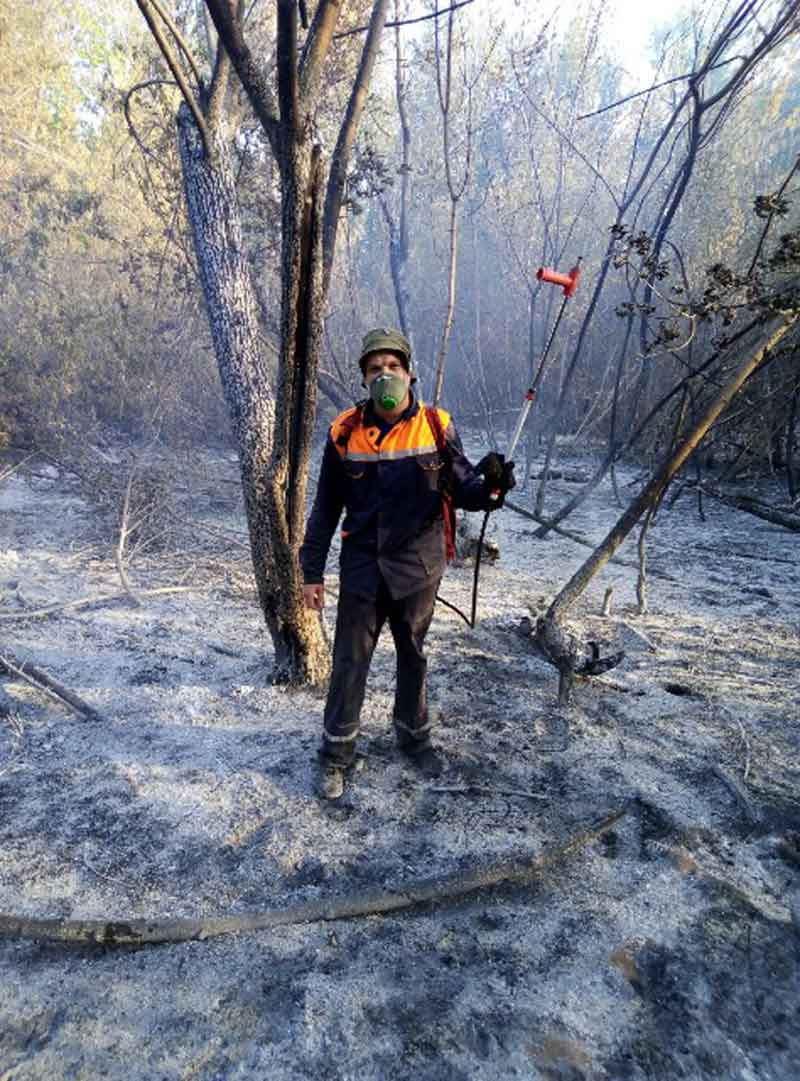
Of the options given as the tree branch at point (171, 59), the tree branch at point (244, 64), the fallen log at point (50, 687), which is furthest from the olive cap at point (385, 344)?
the fallen log at point (50, 687)

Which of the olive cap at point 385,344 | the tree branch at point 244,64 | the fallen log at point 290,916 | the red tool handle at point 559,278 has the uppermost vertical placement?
the tree branch at point 244,64

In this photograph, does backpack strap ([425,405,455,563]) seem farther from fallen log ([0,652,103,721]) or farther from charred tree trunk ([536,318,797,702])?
fallen log ([0,652,103,721])

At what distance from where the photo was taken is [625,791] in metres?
2.82

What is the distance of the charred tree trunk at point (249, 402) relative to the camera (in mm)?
3311

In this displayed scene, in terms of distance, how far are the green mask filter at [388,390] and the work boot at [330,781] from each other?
5.48ft

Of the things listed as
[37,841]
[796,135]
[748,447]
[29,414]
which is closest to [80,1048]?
[37,841]

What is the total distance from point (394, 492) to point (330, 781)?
1359mm

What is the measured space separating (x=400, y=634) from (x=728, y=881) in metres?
1.61

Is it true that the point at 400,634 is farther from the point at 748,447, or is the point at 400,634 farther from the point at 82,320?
the point at 82,320

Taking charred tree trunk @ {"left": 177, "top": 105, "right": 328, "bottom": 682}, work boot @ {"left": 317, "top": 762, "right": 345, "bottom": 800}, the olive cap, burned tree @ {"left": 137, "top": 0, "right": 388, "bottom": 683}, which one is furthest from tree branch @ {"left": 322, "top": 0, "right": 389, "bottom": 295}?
work boot @ {"left": 317, "top": 762, "right": 345, "bottom": 800}

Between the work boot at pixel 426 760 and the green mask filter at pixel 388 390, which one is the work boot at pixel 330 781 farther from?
the green mask filter at pixel 388 390

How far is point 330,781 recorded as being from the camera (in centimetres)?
278

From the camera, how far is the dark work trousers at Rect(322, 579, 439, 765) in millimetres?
2734

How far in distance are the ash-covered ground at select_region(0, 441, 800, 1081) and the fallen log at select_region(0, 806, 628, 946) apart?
4cm
